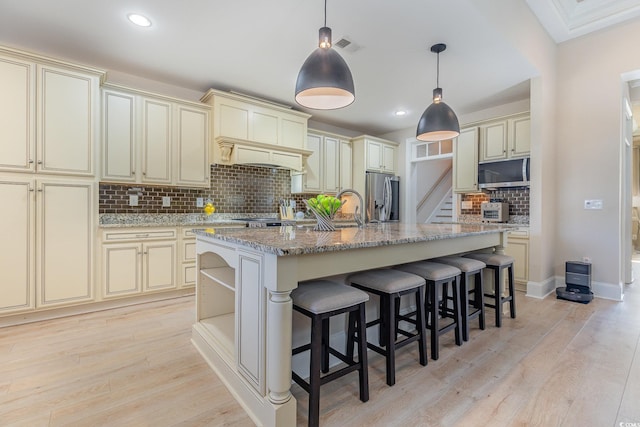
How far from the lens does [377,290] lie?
187 cm

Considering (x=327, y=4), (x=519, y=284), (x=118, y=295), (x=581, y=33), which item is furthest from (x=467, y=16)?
(x=118, y=295)

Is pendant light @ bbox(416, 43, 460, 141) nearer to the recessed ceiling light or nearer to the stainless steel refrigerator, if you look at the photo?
the recessed ceiling light

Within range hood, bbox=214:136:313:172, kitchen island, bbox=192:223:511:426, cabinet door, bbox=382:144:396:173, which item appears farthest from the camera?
cabinet door, bbox=382:144:396:173

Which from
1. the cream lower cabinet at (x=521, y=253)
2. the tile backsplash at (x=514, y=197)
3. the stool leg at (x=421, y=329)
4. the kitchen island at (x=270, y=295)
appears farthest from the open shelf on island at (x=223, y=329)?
the tile backsplash at (x=514, y=197)

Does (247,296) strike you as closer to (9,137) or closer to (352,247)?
(352,247)

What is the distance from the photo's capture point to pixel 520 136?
4043 millimetres

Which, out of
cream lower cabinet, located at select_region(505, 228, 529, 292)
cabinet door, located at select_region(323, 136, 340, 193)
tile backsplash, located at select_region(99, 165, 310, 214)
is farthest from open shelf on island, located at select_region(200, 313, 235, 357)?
cream lower cabinet, located at select_region(505, 228, 529, 292)

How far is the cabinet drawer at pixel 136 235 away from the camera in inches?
120

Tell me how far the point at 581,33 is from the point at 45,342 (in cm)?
619

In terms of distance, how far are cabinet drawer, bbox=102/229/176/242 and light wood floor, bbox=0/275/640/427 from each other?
83 cm

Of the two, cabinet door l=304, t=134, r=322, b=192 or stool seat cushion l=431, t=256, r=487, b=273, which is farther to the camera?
cabinet door l=304, t=134, r=322, b=192

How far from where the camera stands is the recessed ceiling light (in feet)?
8.20

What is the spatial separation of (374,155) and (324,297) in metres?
4.48

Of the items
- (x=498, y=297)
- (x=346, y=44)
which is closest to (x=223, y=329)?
(x=498, y=297)
